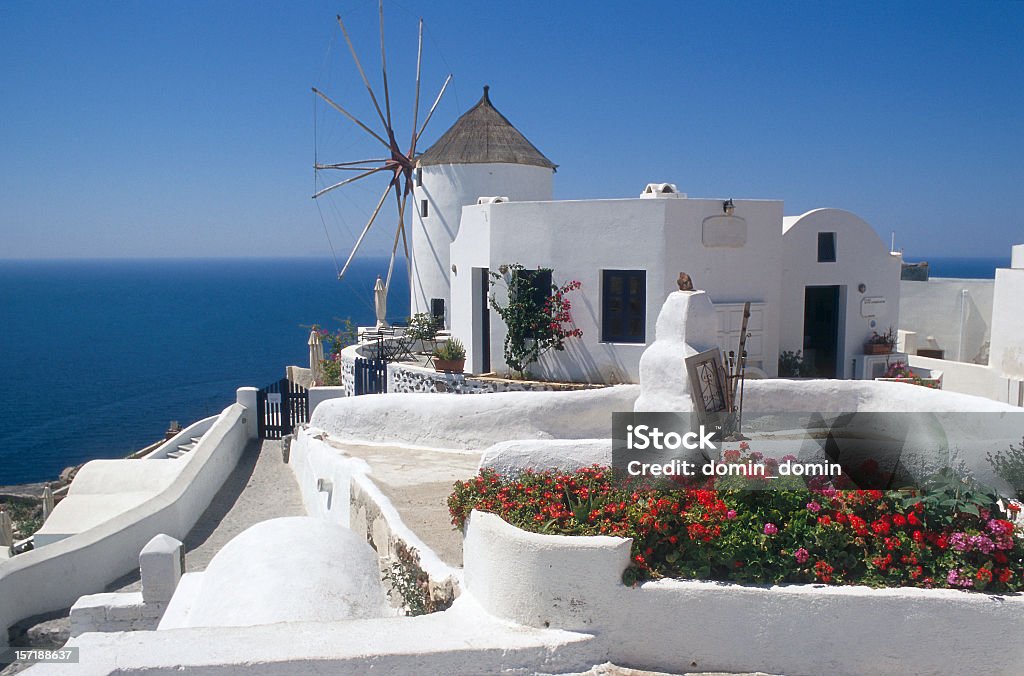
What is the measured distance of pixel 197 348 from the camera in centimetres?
8881

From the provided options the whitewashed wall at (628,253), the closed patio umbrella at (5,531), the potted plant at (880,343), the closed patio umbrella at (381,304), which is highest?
the whitewashed wall at (628,253)

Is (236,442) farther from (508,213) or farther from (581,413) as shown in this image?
(581,413)

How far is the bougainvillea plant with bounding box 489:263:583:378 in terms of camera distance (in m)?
15.0

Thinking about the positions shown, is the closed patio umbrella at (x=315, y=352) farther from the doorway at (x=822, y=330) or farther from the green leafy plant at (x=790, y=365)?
the doorway at (x=822, y=330)

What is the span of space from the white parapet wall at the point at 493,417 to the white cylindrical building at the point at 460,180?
1074 centimetres

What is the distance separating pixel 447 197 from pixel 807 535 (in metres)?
17.9

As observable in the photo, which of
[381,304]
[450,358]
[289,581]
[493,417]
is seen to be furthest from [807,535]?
[381,304]

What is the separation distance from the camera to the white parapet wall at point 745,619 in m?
5.52

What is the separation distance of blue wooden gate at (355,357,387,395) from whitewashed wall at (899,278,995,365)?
55.6ft

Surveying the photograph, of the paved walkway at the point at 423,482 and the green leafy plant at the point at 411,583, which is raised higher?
the paved walkway at the point at 423,482

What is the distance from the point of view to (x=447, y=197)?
73.5 ft

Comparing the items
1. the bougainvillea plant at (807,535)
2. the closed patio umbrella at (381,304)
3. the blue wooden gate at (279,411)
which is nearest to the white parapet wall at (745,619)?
the bougainvillea plant at (807,535)

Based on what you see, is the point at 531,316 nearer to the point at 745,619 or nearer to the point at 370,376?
the point at 370,376

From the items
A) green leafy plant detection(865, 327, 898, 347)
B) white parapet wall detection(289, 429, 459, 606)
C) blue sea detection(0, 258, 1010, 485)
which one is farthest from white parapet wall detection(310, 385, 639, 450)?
blue sea detection(0, 258, 1010, 485)
